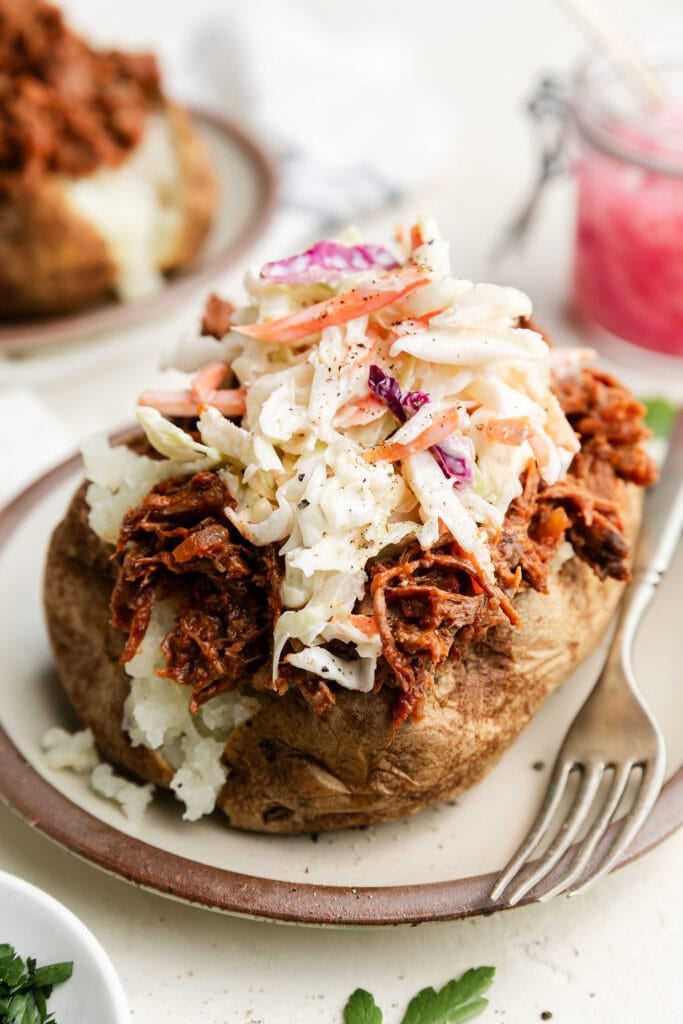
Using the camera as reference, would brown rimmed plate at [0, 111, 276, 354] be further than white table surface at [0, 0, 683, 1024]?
Yes

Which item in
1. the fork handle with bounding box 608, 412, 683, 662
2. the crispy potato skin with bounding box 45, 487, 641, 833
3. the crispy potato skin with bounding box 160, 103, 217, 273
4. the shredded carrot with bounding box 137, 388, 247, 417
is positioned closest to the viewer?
the crispy potato skin with bounding box 45, 487, 641, 833

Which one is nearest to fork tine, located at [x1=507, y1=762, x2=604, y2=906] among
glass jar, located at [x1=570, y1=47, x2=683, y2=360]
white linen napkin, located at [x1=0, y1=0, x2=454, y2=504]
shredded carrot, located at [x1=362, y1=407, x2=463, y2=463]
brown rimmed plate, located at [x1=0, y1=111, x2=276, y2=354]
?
shredded carrot, located at [x1=362, y1=407, x2=463, y2=463]

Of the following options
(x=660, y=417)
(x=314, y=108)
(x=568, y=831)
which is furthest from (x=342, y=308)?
(x=314, y=108)

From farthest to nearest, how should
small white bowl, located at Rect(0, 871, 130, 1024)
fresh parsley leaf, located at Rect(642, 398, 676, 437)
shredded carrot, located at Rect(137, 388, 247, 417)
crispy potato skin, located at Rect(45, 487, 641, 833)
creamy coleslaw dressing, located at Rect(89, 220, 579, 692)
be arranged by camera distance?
fresh parsley leaf, located at Rect(642, 398, 676, 437) < shredded carrot, located at Rect(137, 388, 247, 417) < crispy potato skin, located at Rect(45, 487, 641, 833) < creamy coleslaw dressing, located at Rect(89, 220, 579, 692) < small white bowl, located at Rect(0, 871, 130, 1024)

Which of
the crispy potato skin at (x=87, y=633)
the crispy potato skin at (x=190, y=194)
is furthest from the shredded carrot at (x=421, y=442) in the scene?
the crispy potato skin at (x=190, y=194)

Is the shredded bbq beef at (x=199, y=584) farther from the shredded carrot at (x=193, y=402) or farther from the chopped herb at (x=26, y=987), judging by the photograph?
the chopped herb at (x=26, y=987)

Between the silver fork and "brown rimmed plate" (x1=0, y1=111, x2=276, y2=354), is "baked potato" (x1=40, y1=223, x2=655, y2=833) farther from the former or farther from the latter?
"brown rimmed plate" (x1=0, y1=111, x2=276, y2=354)
